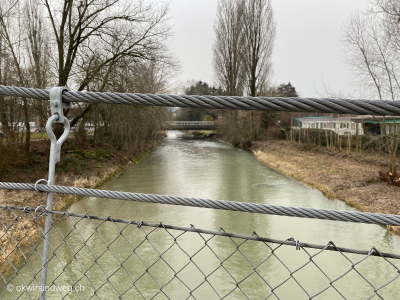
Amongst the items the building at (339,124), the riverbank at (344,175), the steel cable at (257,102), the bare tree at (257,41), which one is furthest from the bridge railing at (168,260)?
the bare tree at (257,41)

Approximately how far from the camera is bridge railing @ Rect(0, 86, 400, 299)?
90cm

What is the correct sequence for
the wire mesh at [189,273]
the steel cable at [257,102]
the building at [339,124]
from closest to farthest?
the steel cable at [257,102] < the wire mesh at [189,273] < the building at [339,124]

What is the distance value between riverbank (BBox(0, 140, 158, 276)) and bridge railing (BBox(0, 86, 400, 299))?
0.06m

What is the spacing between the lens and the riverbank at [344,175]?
7207 mm

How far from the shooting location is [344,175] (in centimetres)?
1037

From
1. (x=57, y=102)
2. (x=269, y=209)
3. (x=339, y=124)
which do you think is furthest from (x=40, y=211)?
(x=339, y=124)

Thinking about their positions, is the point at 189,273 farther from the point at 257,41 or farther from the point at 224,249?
the point at 257,41

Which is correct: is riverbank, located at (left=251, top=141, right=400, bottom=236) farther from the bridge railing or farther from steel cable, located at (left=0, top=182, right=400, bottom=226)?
steel cable, located at (left=0, top=182, right=400, bottom=226)

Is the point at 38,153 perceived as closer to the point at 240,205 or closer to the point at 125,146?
the point at 125,146

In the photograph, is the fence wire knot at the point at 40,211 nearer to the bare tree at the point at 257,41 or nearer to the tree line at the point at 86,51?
the tree line at the point at 86,51

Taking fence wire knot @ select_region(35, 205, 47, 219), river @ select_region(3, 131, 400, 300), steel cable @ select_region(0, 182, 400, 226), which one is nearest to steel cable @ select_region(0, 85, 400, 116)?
steel cable @ select_region(0, 182, 400, 226)

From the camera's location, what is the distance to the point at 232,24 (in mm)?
24109

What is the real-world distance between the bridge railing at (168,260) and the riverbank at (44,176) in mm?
60

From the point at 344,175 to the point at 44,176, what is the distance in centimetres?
932
